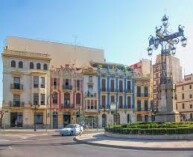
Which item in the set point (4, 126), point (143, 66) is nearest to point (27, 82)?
point (4, 126)

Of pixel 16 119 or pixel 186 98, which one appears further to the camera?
pixel 186 98

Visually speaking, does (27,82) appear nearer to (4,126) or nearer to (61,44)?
(4,126)

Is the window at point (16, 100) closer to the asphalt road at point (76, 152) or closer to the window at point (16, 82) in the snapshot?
the window at point (16, 82)

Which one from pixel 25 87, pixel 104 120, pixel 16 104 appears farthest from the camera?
pixel 104 120

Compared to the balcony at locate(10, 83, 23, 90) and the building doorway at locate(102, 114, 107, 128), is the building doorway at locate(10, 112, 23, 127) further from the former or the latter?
the building doorway at locate(102, 114, 107, 128)

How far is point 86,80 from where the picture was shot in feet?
229

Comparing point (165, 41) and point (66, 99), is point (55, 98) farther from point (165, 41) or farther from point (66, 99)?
point (165, 41)

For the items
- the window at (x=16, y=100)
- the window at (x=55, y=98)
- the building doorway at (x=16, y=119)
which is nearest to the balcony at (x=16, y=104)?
the window at (x=16, y=100)

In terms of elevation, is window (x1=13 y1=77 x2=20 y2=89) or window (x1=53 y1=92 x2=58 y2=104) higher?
window (x1=13 y1=77 x2=20 y2=89)

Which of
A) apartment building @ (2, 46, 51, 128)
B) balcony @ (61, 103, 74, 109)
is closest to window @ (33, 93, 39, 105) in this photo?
apartment building @ (2, 46, 51, 128)

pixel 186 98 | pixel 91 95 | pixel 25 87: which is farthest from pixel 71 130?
pixel 186 98

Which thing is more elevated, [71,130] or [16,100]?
[16,100]

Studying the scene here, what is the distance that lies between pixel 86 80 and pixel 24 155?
170 ft

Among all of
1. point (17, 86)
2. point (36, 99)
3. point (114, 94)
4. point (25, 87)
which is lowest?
point (36, 99)
